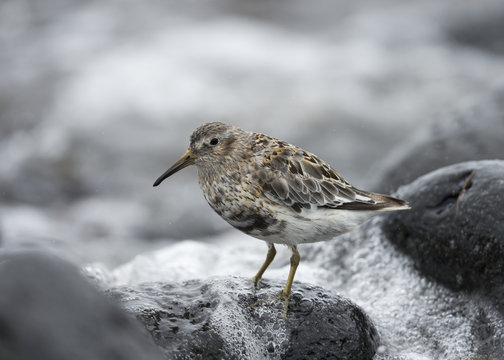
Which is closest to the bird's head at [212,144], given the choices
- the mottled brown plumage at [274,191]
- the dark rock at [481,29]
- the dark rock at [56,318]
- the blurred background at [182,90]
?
the mottled brown plumage at [274,191]

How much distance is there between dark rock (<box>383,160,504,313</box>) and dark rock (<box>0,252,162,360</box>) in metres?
3.46

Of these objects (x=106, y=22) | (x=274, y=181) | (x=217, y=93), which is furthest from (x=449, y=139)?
(x=106, y=22)

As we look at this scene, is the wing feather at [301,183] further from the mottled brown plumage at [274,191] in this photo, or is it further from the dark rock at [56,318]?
the dark rock at [56,318]

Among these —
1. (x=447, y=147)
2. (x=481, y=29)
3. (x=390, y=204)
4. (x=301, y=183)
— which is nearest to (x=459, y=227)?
(x=390, y=204)

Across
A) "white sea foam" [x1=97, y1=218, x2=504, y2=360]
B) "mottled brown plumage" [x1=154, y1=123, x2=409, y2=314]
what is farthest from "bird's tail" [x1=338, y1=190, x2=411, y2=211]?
"white sea foam" [x1=97, y1=218, x2=504, y2=360]

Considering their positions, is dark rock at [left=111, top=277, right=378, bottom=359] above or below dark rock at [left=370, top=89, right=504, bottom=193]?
below

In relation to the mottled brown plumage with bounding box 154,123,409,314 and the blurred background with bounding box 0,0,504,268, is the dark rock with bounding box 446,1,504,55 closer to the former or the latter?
the blurred background with bounding box 0,0,504,268

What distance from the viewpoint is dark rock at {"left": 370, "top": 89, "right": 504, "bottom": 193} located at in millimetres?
7855

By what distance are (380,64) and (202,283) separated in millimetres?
12879

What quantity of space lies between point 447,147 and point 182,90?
9.27 metres

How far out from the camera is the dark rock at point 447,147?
25.8ft

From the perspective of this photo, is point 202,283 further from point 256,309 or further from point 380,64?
point 380,64

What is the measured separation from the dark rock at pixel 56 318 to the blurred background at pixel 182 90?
18.1ft

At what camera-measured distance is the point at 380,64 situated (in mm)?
17406
